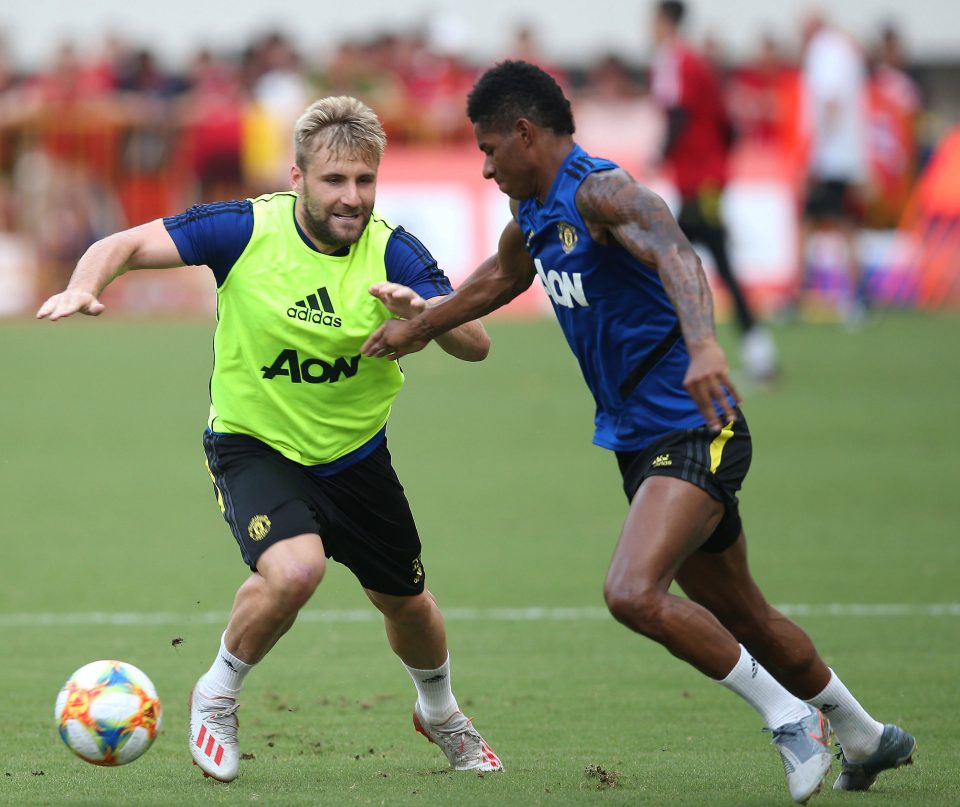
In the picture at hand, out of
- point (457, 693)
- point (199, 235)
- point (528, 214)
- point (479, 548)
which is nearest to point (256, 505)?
point (199, 235)

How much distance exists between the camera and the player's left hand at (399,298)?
19.8 feet

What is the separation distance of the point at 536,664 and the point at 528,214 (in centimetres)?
280

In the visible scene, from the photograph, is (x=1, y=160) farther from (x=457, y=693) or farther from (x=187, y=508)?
(x=457, y=693)

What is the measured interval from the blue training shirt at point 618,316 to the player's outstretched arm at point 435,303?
49 cm

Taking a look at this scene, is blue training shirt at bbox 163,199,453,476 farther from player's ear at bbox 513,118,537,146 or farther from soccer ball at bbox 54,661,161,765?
soccer ball at bbox 54,661,161,765

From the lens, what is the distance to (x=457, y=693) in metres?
7.56

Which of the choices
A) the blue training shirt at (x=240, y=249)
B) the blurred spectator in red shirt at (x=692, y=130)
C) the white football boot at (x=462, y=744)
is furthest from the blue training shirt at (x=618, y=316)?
the blurred spectator in red shirt at (x=692, y=130)

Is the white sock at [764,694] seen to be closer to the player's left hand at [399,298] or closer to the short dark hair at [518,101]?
the player's left hand at [399,298]

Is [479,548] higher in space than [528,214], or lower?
lower

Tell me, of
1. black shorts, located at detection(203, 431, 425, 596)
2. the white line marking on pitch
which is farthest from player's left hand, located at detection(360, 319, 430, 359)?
the white line marking on pitch

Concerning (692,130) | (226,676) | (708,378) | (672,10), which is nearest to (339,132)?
(708,378)

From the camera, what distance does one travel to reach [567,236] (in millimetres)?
5824

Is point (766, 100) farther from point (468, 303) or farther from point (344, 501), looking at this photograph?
point (344, 501)

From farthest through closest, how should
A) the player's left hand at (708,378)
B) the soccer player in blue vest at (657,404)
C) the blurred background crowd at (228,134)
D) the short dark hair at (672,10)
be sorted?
the blurred background crowd at (228,134) < the short dark hair at (672,10) < the soccer player in blue vest at (657,404) < the player's left hand at (708,378)
